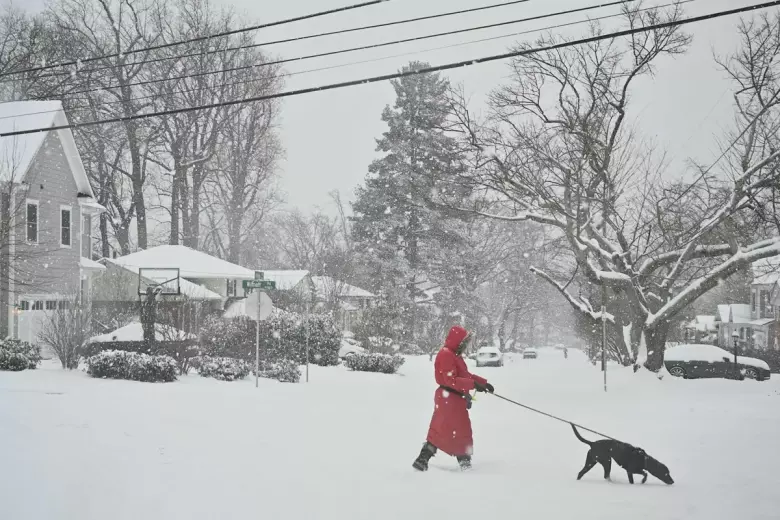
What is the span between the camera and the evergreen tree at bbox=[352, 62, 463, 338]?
168 feet

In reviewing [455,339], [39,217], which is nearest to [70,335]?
[39,217]

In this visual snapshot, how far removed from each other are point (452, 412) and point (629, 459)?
6.92 ft

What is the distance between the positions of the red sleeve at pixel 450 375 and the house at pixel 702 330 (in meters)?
47.2

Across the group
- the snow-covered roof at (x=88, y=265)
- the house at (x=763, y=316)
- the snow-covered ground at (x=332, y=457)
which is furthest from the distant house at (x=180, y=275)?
the house at (x=763, y=316)

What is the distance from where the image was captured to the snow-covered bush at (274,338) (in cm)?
2512

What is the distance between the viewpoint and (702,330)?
7031 centimetres

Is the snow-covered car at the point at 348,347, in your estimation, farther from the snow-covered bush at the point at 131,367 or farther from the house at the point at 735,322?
the house at the point at 735,322

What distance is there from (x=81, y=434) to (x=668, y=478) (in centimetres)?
780

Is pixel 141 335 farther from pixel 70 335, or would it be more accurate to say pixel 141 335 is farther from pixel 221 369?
pixel 221 369

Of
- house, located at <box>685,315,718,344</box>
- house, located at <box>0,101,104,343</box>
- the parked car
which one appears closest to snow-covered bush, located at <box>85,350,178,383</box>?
house, located at <box>0,101,104,343</box>

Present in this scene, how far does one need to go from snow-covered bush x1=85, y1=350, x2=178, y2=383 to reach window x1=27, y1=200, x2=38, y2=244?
35.3 feet

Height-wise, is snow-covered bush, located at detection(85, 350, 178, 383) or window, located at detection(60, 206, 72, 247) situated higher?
window, located at detection(60, 206, 72, 247)

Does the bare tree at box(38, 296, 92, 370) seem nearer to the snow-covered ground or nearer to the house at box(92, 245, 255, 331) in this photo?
the snow-covered ground

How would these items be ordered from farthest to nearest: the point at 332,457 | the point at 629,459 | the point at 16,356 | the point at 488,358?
1. the point at 488,358
2. the point at 16,356
3. the point at 332,457
4. the point at 629,459
